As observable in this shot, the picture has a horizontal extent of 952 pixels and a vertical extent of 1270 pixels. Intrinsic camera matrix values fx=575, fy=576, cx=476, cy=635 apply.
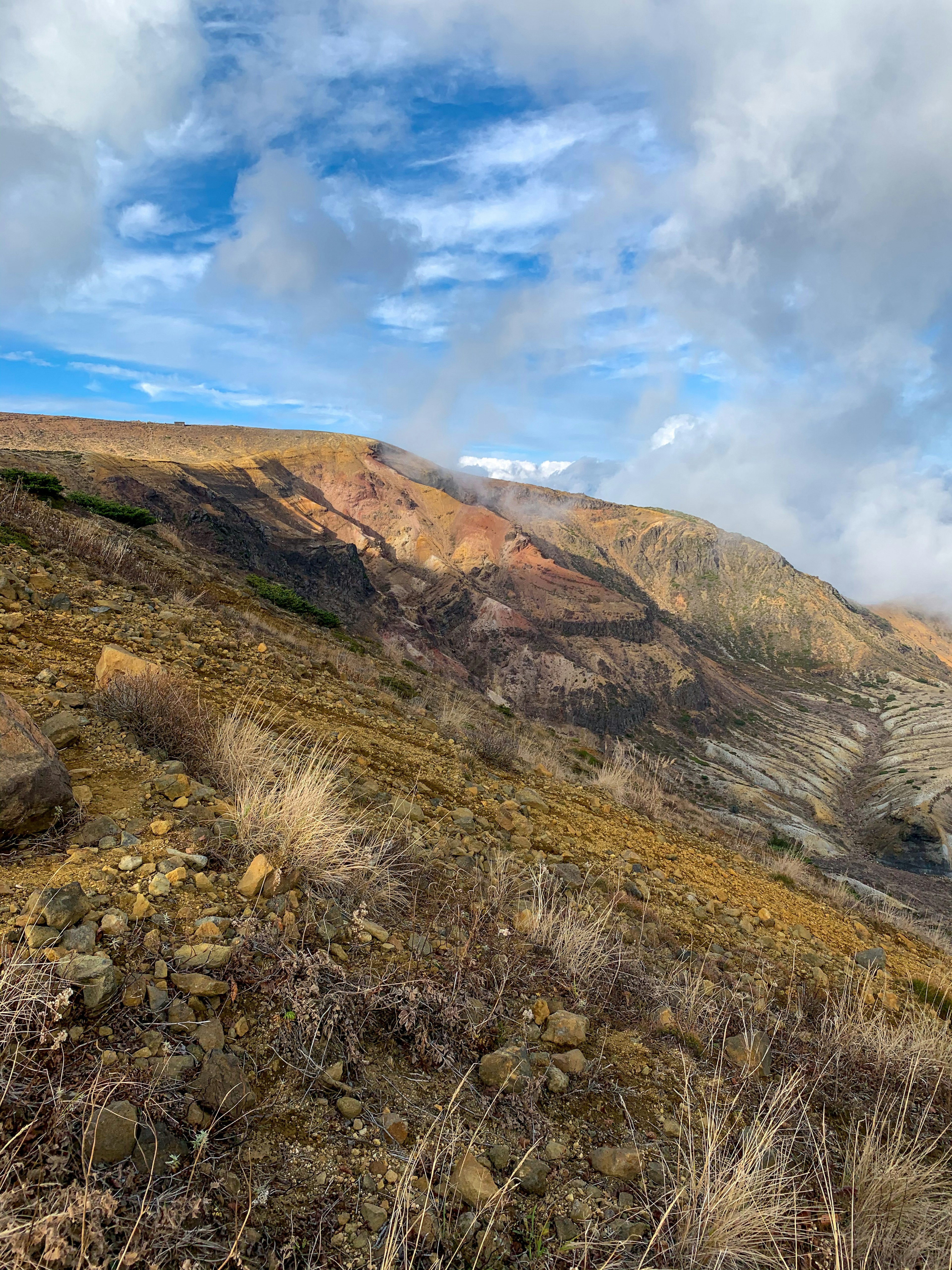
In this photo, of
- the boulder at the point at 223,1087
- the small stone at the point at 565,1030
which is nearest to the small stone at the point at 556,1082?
the small stone at the point at 565,1030

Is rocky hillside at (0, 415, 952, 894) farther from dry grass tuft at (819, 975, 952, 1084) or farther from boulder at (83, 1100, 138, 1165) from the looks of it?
dry grass tuft at (819, 975, 952, 1084)

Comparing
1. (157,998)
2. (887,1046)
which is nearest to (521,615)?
(887,1046)

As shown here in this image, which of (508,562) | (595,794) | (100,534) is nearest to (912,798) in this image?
(508,562)

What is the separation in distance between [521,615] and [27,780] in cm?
4892

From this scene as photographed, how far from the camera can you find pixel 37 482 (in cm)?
1179

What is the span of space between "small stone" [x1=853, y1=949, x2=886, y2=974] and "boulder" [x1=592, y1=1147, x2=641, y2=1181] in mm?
4899

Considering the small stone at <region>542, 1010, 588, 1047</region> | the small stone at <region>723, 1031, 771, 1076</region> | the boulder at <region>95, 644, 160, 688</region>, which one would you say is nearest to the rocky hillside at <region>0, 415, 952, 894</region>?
the boulder at <region>95, 644, 160, 688</region>

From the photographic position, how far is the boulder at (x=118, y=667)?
4.11 metres

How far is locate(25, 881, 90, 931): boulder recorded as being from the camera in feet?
6.47

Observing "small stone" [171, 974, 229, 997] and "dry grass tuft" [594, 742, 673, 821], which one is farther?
"dry grass tuft" [594, 742, 673, 821]

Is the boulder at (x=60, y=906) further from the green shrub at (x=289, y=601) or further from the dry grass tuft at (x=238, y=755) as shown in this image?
the green shrub at (x=289, y=601)

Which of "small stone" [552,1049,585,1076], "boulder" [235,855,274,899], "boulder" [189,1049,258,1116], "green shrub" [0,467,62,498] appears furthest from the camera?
"green shrub" [0,467,62,498]

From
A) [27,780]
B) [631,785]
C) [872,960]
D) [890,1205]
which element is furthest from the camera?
[631,785]

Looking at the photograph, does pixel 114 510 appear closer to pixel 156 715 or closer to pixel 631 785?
pixel 156 715
